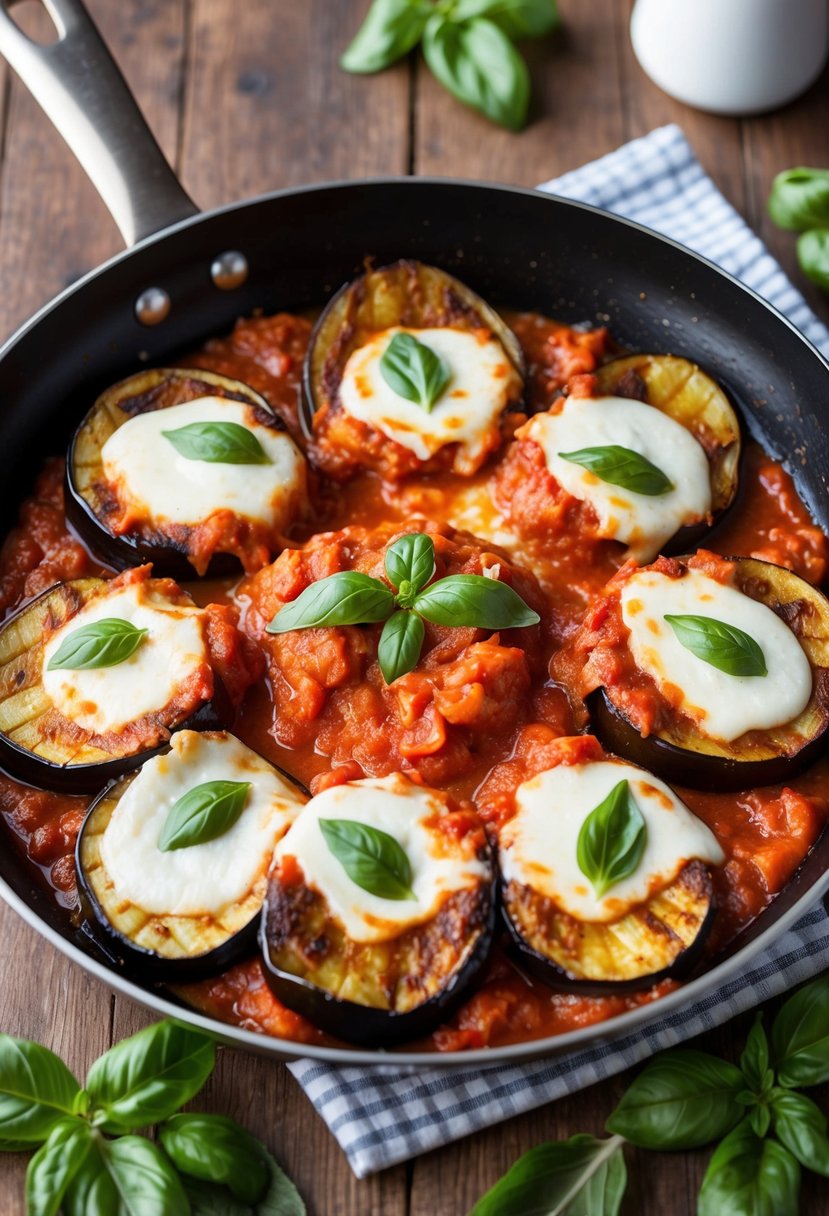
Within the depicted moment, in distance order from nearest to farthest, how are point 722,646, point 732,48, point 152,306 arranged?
1. point 722,646
2. point 152,306
3. point 732,48

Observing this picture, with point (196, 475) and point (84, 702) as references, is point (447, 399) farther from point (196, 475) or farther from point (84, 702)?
point (84, 702)

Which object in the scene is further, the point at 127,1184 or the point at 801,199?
the point at 801,199

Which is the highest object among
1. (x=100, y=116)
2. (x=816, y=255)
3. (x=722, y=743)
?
(x=100, y=116)

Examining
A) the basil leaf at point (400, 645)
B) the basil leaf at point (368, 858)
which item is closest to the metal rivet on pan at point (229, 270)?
the basil leaf at point (400, 645)

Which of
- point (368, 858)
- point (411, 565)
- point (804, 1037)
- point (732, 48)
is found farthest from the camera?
point (732, 48)

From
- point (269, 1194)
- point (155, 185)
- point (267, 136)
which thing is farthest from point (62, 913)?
point (267, 136)

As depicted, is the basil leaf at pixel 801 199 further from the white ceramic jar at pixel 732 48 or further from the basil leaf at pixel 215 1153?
the basil leaf at pixel 215 1153

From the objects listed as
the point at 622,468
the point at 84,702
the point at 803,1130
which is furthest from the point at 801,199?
the point at 803,1130
